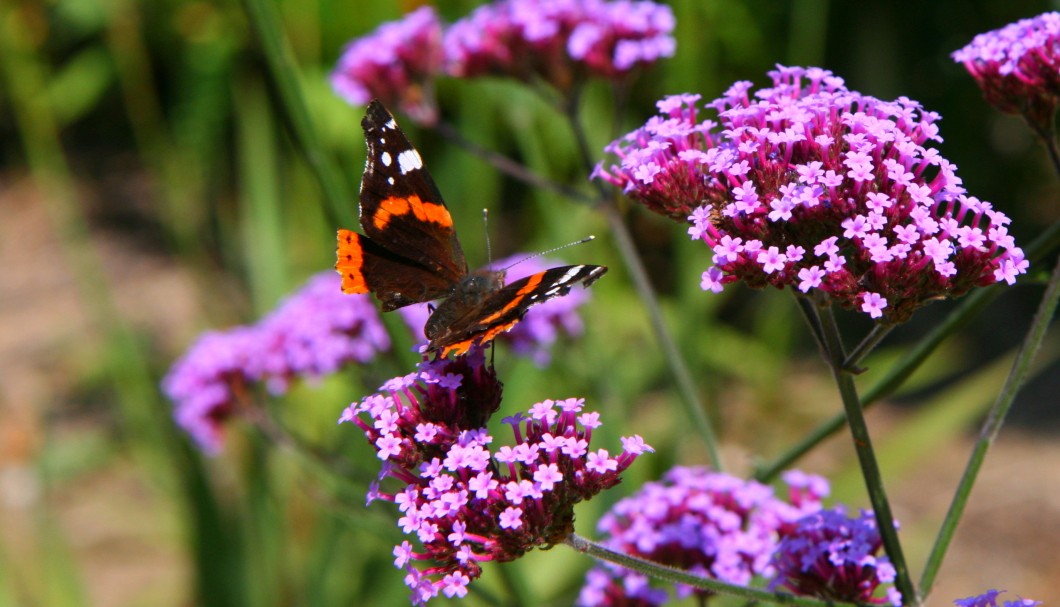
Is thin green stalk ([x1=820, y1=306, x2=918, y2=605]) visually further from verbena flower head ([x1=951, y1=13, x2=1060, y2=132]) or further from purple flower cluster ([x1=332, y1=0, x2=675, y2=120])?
purple flower cluster ([x1=332, y1=0, x2=675, y2=120])

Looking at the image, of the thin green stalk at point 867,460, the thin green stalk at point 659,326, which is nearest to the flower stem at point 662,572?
the thin green stalk at point 867,460

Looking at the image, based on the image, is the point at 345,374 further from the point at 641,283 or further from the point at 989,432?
the point at 989,432

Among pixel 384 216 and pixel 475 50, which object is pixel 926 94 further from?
pixel 384 216

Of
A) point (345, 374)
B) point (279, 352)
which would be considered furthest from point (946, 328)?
point (345, 374)

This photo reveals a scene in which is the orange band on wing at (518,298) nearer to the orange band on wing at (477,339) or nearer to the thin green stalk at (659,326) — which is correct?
the orange band on wing at (477,339)

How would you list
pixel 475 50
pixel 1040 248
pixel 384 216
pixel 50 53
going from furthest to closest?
pixel 50 53, pixel 475 50, pixel 384 216, pixel 1040 248

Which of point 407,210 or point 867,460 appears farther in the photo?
point 407,210

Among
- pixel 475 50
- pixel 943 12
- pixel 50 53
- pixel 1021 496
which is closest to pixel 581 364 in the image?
pixel 475 50
